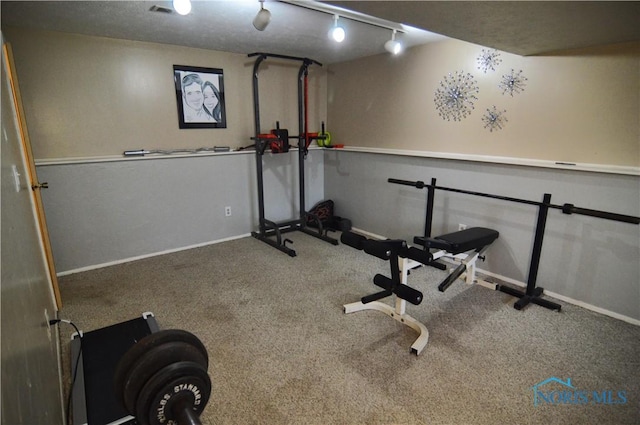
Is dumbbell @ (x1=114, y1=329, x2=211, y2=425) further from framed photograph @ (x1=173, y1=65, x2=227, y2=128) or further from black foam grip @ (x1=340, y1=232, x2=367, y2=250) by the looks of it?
framed photograph @ (x1=173, y1=65, x2=227, y2=128)

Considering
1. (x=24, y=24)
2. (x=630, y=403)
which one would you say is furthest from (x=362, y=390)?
(x=24, y=24)

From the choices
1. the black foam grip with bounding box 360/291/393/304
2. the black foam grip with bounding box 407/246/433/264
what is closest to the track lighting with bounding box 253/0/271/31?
the black foam grip with bounding box 407/246/433/264

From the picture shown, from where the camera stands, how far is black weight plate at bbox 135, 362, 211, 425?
33.5 inches

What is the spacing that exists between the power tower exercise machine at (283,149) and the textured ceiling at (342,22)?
9.8 inches

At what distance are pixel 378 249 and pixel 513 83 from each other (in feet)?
6.04

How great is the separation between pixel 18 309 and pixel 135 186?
105 inches

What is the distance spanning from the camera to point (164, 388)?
0.85 m

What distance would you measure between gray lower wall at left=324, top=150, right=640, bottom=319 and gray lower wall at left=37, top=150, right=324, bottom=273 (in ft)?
4.88

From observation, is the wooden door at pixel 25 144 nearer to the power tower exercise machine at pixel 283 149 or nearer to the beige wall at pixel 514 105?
the power tower exercise machine at pixel 283 149

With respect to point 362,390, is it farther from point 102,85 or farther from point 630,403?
point 102,85

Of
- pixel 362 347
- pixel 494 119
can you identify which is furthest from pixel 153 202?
pixel 494 119

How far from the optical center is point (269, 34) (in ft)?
9.93

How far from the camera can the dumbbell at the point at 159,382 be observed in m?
0.85

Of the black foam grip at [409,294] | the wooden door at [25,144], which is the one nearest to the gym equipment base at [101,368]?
the wooden door at [25,144]
